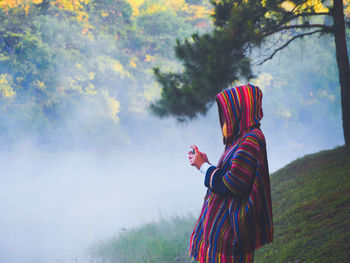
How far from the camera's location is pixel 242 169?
1695 millimetres

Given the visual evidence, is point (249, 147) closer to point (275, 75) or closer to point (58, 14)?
point (58, 14)

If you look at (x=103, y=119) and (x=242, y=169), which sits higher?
(x=103, y=119)

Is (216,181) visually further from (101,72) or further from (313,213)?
(101,72)

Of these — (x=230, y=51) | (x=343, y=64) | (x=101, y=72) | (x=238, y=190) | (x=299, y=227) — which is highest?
(x=101, y=72)

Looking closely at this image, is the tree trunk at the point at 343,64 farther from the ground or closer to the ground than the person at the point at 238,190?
farther from the ground

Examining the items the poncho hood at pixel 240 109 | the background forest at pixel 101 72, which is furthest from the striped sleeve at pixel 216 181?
the background forest at pixel 101 72

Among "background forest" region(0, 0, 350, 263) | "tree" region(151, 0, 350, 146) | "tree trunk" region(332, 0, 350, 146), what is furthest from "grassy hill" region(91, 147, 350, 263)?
"background forest" region(0, 0, 350, 263)

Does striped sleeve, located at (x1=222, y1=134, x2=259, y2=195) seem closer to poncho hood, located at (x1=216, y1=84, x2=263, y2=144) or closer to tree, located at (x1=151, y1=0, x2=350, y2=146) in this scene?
poncho hood, located at (x1=216, y1=84, x2=263, y2=144)

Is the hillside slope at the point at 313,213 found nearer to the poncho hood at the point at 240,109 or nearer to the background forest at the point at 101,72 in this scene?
the poncho hood at the point at 240,109

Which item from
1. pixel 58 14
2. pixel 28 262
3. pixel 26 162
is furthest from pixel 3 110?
A: pixel 28 262

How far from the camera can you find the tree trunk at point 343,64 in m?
5.92

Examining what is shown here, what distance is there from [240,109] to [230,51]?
4.09 metres

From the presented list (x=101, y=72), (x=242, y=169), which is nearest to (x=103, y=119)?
(x=101, y=72)

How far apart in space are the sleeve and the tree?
A: 13.0ft
